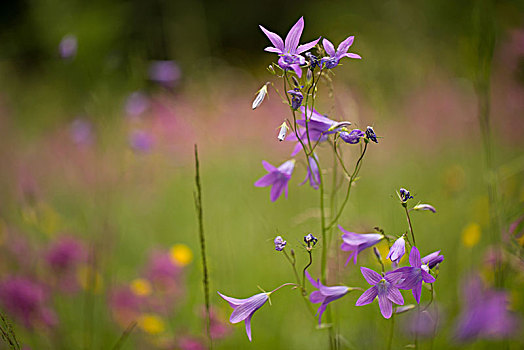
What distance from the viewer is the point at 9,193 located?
219cm

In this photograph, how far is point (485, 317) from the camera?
36.3 inches

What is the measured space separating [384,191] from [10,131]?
275 cm

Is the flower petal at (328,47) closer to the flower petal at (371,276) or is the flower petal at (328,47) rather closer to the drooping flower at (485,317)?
the flower petal at (371,276)

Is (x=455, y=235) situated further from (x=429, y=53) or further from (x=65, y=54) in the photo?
(x=429, y=53)

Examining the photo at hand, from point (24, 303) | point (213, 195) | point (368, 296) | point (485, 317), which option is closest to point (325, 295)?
point (368, 296)

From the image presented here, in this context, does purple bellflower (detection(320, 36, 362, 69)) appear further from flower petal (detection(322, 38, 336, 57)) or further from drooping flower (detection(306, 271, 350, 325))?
drooping flower (detection(306, 271, 350, 325))

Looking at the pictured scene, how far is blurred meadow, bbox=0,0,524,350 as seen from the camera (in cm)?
108

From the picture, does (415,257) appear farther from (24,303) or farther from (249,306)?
(24,303)

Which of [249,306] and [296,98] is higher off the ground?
[296,98]

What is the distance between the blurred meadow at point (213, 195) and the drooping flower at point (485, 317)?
0.02 m

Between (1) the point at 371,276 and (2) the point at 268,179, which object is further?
(2) the point at 268,179

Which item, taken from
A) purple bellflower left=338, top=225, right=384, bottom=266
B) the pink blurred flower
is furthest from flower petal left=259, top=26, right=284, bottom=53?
the pink blurred flower

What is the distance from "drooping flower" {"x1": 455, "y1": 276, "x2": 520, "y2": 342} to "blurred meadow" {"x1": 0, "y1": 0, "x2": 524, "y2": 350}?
0.02m

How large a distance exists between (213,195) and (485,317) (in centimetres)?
176
